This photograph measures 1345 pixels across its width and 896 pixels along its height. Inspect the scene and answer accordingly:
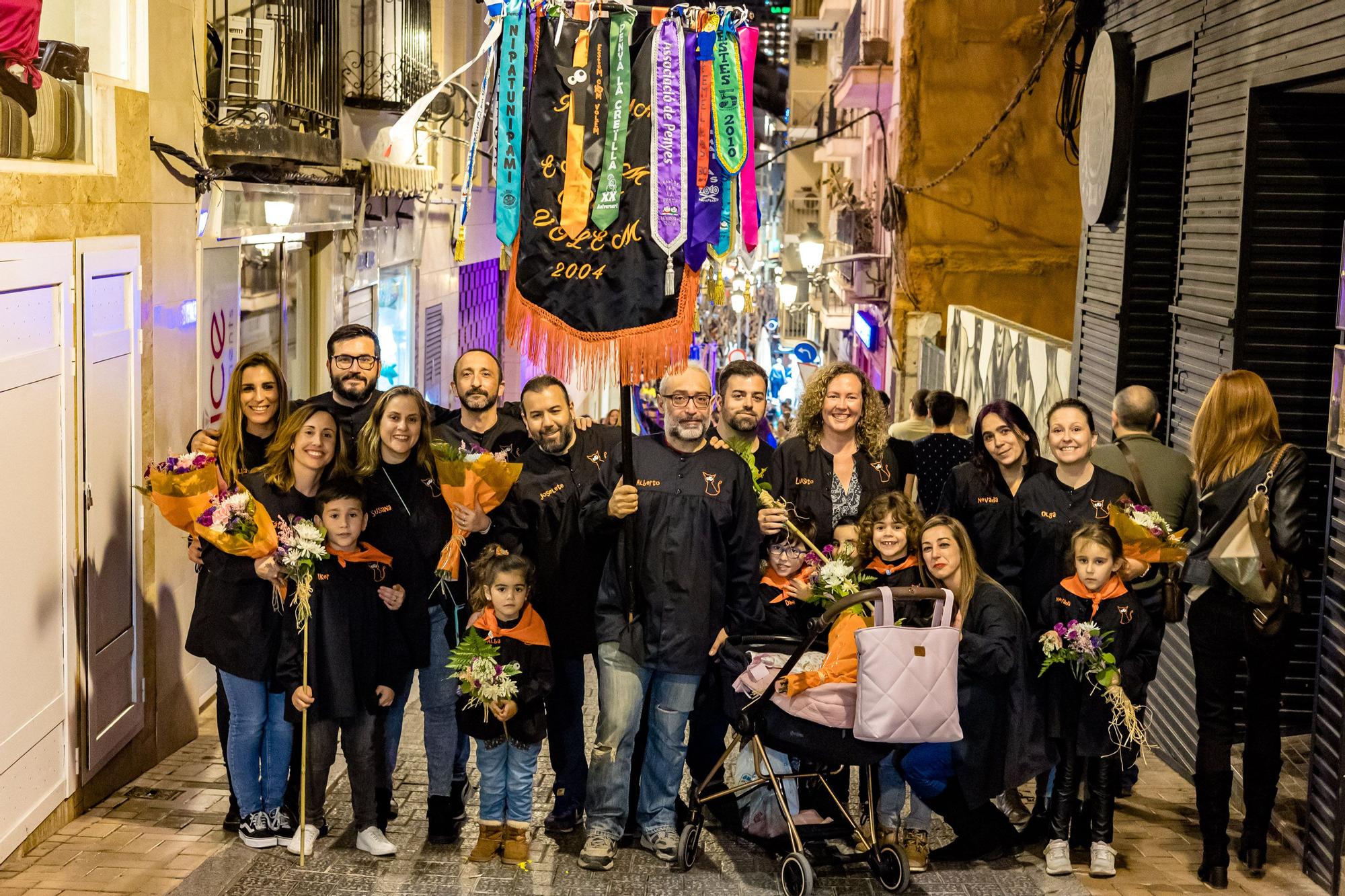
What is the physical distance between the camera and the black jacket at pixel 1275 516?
6539mm

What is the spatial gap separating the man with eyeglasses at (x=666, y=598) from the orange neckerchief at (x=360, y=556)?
978 mm

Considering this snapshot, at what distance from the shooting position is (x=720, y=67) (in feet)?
22.5

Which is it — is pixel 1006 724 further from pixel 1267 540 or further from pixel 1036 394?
pixel 1036 394

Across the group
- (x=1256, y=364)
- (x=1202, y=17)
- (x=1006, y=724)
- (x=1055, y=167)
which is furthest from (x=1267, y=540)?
(x=1055, y=167)

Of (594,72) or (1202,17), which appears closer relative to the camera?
(594,72)

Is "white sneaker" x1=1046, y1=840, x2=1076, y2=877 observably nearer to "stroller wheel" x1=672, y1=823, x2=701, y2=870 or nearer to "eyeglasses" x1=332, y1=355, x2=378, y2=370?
"stroller wheel" x1=672, y1=823, x2=701, y2=870

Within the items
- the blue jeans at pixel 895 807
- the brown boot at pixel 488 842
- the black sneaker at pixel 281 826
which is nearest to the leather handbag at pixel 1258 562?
the blue jeans at pixel 895 807

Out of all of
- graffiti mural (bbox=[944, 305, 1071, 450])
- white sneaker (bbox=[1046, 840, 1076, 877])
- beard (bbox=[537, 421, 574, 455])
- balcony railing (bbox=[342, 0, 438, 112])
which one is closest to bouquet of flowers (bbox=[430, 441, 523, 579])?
beard (bbox=[537, 421, 574, 455])

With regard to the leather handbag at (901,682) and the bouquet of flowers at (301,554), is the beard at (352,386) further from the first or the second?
the leather handbag at (901,682)

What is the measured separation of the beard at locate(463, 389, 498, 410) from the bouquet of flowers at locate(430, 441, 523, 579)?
1.63 feet

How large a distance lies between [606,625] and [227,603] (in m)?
1.76

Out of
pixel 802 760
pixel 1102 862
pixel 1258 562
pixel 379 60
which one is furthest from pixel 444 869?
pixel 379 60

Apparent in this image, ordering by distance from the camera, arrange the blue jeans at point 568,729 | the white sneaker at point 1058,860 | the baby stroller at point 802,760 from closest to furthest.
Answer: the baby stroller at point 802,760 < the white sneaker at point 1058,860 < the blue jeans at point 568,729

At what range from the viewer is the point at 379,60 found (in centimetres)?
1411
